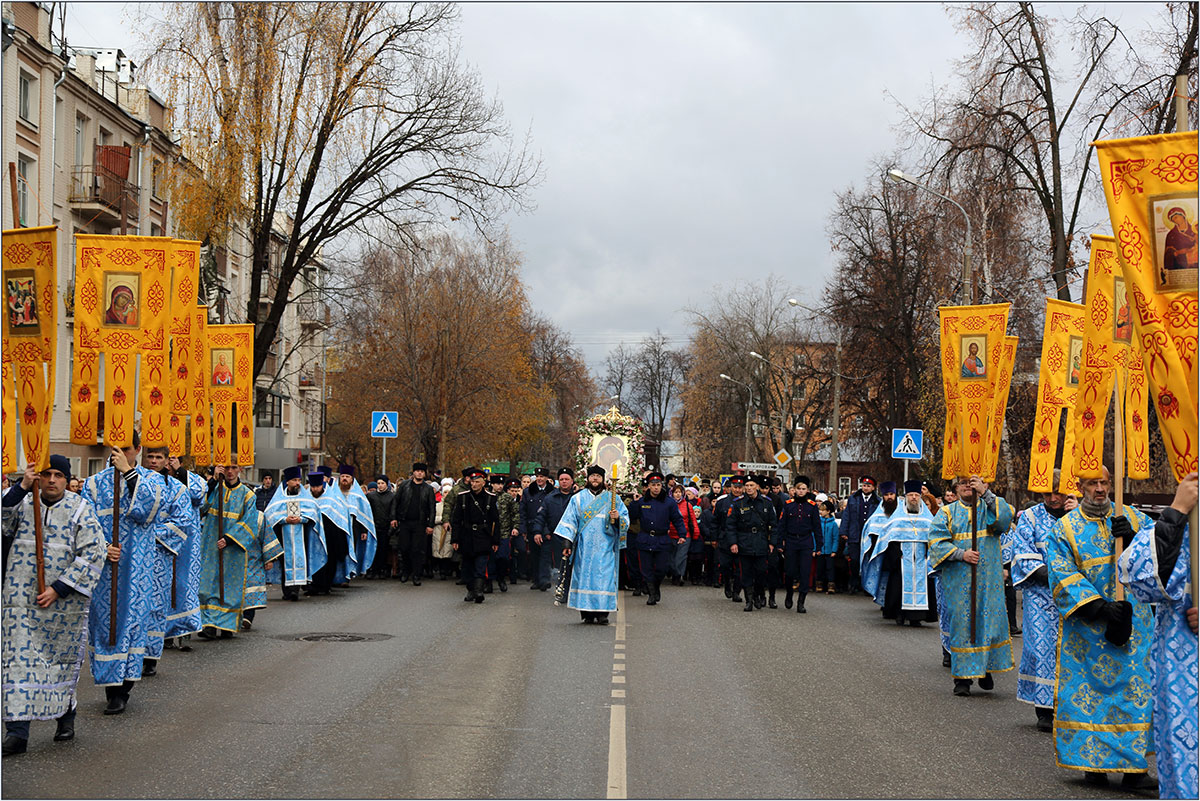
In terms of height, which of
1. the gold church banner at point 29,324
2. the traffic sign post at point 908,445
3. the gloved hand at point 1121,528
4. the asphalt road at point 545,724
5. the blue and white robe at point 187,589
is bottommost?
the asphalt road at point 545,724

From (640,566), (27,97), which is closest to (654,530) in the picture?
(640,566)

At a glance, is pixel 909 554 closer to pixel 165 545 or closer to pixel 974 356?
pixel 974 356

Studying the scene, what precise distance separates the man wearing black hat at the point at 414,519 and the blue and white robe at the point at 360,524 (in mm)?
606

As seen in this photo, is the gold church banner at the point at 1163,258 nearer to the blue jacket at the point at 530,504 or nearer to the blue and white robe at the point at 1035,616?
the blue and white robe at the point at 1035,616

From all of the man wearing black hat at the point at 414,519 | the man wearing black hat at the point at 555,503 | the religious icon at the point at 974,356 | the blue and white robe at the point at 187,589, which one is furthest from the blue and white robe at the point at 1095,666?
the man wearing black hat at the point at 414,519

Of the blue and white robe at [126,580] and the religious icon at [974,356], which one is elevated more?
the religious icon at [974,356]

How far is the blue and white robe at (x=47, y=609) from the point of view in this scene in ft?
26.6

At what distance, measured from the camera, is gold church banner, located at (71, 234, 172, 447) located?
11445 mm

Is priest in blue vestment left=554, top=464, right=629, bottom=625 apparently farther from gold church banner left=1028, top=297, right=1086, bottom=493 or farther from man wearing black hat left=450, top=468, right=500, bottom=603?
gold church banner left=1028, top=297, right=1086, bottom=493

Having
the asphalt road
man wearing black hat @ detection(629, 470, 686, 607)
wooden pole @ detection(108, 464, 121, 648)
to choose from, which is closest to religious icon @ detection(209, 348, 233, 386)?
the asphalt road

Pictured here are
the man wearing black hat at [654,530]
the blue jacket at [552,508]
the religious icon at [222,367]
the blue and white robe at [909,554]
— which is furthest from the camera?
the blue jacket at [552,508]

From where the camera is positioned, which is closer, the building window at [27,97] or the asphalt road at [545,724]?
the asphalt road at [545,724]

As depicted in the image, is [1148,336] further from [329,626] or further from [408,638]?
[329,626]

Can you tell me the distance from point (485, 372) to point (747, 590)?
29566 millimetres
